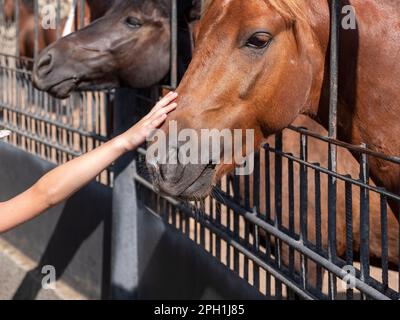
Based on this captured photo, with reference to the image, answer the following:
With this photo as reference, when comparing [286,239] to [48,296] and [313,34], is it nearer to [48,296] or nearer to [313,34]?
[313,34]

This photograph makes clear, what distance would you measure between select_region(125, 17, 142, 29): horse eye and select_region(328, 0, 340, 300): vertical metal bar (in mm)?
2052

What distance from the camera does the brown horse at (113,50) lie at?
4789 mm

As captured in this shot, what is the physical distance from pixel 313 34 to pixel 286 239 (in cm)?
76

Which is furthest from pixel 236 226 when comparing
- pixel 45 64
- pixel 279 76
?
pixel 45 64

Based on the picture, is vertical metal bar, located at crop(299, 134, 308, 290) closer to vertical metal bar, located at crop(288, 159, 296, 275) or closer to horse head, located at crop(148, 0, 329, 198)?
vertical metal bar, located at crop(288, 159, 296, 275)

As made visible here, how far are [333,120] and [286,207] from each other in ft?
5.37

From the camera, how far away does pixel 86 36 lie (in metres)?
4.87

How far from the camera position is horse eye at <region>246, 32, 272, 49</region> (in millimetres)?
2875

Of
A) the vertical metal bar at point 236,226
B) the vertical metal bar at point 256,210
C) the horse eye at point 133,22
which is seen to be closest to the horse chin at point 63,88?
the horse eye at point 133,22

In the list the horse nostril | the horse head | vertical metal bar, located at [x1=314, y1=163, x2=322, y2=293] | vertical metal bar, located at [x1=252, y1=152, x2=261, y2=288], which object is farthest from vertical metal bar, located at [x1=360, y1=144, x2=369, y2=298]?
the horse nostril

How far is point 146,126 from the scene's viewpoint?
8.84 ft

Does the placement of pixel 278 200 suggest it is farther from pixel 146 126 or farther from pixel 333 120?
pixel 146 126

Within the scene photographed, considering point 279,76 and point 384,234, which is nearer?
point 384,234

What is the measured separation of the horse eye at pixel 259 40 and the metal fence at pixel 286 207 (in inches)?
8.4
